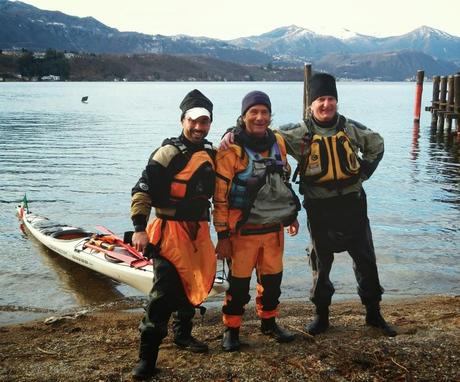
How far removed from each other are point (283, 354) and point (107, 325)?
2948 millimetres

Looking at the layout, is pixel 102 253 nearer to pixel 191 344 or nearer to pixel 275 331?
pixel 191 344

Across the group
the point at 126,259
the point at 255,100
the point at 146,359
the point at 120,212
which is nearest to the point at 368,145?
the point at 255,100

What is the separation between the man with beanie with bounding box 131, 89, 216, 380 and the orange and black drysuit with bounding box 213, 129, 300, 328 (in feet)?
0.55

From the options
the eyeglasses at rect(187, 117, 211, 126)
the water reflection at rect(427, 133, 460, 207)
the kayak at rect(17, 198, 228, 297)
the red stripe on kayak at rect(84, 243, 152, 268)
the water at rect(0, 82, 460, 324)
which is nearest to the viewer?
the eyeglasses at rect(187, 117, 211, 126)

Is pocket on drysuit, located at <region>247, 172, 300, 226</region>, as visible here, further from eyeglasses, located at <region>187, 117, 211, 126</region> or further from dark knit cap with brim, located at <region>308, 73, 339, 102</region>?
dark knit cap with brim, located at <region>308, 73, 339, 102</region>

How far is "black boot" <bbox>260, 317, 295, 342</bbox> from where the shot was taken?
219 inches

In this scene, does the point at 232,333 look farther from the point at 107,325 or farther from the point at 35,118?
the point at 35,118

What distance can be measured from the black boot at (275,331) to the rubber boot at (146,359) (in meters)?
1.38

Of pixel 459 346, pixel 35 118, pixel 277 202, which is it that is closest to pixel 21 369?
pixel 277 202

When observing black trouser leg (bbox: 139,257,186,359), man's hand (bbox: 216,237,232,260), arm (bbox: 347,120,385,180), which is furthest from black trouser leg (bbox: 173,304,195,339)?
arm (bbox: 347,120,385,180)

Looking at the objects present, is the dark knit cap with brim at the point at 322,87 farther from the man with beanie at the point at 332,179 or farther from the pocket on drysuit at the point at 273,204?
the pocket on drysuit at the point at 273,204

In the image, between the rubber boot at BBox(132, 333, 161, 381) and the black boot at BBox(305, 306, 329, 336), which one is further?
the black boot at BBox(305, 306, 329, 336)

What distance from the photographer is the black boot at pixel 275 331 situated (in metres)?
5.57

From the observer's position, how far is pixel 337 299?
864 centimetres
